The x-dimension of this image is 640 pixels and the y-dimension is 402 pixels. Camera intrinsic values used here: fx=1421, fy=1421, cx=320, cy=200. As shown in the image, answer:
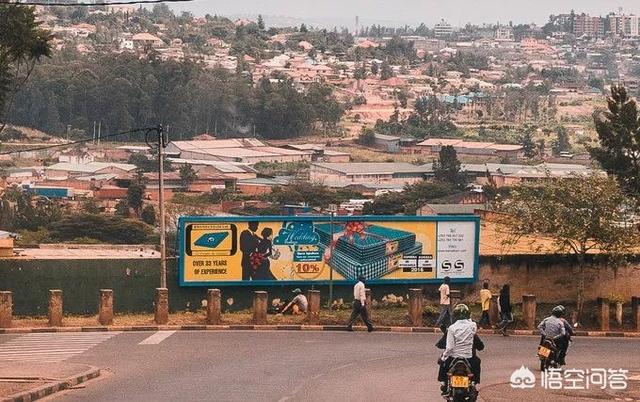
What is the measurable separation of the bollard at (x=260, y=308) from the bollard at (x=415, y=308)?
287 centimetres

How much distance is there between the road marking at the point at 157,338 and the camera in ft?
82.1

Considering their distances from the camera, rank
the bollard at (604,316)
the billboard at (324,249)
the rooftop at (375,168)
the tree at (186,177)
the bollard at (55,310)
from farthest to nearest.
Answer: the rooftop at (375,168)
the tree at (186,177)
the billboard at (324,249)
the bollard at (604,316)
the bollard at (55,310)

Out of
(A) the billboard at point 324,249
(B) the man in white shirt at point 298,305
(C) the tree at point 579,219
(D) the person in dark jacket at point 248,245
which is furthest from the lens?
(D) the person in dark jacket at point 248,245

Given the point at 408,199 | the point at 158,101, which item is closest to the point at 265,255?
the point at 408,199

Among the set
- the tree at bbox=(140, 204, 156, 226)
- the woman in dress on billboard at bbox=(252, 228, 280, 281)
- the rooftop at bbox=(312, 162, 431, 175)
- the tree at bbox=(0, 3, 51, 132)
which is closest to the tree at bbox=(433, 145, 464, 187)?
the rooftop at bbox=(312, 162, 431, 175)

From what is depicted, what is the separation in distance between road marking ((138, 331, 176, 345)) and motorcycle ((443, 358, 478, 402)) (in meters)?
9.84

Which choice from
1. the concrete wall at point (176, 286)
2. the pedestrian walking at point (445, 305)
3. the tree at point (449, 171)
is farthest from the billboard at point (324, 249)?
the tree at point (449, 171)

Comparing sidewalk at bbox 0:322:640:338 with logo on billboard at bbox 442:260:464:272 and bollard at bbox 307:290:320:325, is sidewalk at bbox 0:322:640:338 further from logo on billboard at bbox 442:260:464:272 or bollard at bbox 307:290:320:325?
logo on billboard at bbox 442:260:464:272

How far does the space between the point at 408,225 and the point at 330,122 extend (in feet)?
456

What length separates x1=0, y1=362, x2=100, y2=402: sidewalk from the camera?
61.4ft

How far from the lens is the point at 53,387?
63.4 feet

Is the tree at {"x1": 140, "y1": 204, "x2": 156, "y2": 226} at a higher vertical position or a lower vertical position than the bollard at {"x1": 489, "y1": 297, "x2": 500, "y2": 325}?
lower

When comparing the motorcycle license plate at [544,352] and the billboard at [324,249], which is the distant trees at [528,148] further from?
the motorcycle license plate at [544,352]

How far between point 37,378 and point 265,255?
1103 centimetres
